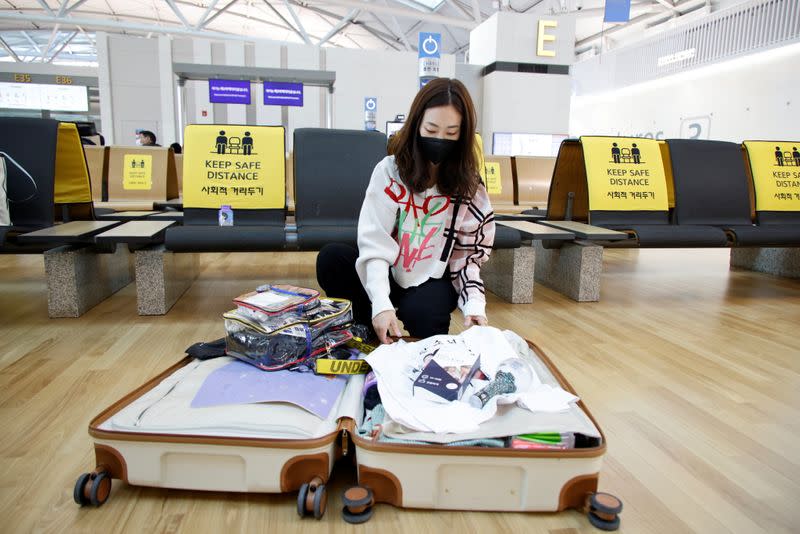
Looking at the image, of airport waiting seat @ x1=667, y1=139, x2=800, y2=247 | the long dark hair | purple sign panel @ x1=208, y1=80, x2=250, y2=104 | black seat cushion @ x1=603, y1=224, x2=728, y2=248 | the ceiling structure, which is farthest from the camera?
the ceiling structure

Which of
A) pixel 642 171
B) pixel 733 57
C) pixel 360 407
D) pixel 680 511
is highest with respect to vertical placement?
pixel 733 57

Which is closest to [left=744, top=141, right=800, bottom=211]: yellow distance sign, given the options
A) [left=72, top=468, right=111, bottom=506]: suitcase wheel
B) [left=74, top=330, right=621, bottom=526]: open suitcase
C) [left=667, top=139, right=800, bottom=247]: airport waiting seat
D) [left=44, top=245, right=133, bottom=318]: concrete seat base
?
[left=667, top=139, right=800, bottom=247]: airport waiting seat

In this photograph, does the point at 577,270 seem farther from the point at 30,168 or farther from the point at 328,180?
the point at 30,168

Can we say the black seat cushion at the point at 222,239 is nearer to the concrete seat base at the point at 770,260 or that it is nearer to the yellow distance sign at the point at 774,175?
the yellow distance sign at the point at 774,175

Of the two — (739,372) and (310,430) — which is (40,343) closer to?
(310,430)

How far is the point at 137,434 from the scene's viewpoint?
3.55ft

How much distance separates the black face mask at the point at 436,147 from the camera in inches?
60.5

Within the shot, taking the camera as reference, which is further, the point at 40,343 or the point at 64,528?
the point at 40,343

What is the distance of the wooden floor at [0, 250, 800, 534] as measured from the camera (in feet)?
3.58

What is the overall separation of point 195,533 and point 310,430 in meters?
0.29

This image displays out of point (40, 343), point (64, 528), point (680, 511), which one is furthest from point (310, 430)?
point (40, 343)

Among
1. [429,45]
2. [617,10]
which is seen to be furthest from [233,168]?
[617,10]

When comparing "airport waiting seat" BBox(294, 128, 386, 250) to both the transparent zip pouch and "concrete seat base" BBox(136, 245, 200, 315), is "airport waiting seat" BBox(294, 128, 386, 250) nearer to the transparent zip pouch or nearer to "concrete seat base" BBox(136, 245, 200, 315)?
"concrete seat base" BBox(136, 245, 200, 315)

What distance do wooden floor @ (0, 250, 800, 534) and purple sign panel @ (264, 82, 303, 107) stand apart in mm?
5760
